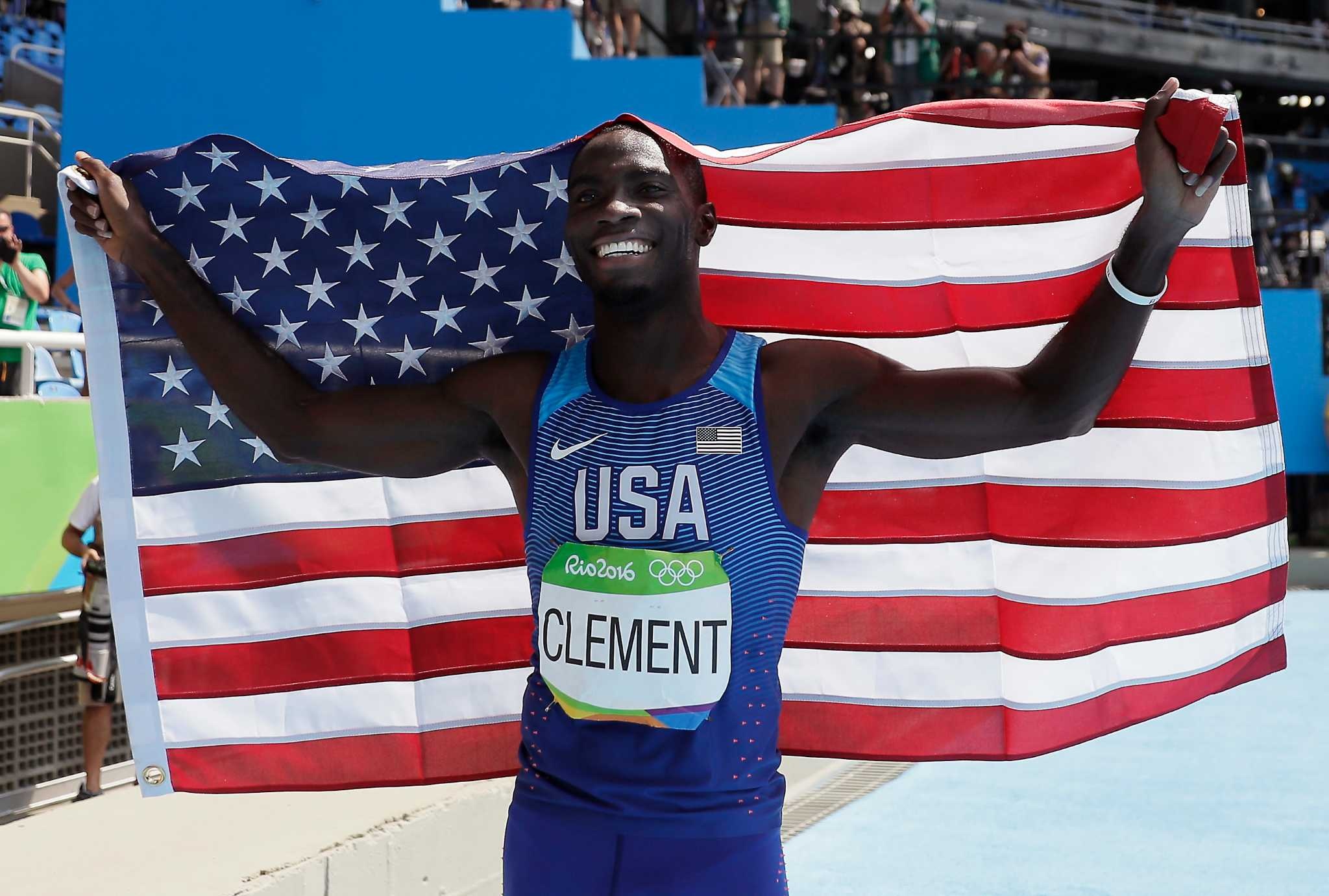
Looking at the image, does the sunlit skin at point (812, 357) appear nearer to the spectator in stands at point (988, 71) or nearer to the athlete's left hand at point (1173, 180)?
the athlete's left hand at point (1173, 180)

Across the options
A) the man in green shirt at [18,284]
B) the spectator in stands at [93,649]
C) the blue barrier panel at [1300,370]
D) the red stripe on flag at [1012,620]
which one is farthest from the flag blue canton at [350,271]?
the blue barrier panel at [1300,370]

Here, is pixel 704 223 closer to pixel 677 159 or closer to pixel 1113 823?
pixel 677 159

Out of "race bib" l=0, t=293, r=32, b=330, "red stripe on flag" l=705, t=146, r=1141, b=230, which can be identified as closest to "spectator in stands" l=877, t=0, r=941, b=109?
"race bib" l=0, t=293, r=32, b=330

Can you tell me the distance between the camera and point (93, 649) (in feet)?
20.3

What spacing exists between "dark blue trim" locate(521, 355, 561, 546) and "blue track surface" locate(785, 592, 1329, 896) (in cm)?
329

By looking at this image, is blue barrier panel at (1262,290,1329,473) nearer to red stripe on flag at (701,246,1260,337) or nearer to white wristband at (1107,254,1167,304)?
red stripe on flag at (701,246,1260,337)

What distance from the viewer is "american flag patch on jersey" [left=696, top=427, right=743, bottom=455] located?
2191 mm

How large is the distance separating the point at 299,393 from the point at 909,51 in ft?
33.9

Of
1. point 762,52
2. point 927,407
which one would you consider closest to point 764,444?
point 927,407

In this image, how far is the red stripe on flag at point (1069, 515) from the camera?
309 cm

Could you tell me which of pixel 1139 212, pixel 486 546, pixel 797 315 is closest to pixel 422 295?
pixel 486 546

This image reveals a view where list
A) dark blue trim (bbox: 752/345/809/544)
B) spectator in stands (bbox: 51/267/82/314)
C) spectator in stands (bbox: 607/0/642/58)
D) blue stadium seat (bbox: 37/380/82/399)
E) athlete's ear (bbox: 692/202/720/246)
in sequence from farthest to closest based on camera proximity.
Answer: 1. spectator in stands (bbox: 607/0/642/58)
2. spectator in stands (bbox: 51/267/82/314)
3. blue stadium seat (bbox: 37/380/82/399)
4. athlete's ear (bbox: 692/202/720/246)
5. dark blue trim (bbox: 752/345/809/544)

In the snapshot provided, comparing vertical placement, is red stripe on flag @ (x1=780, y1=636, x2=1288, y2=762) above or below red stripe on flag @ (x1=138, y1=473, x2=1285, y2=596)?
below

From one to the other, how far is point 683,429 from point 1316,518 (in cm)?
1673
